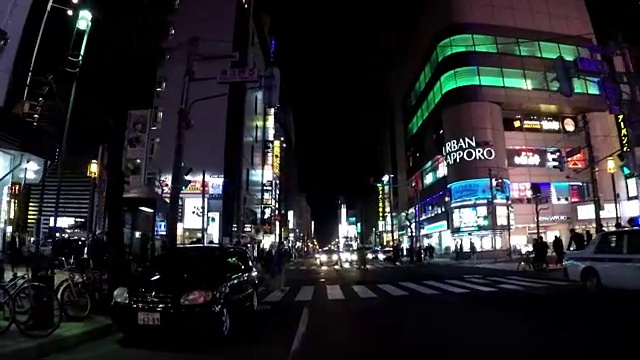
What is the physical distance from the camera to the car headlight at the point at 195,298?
25.8 ft

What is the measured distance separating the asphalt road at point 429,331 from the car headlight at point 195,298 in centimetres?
74

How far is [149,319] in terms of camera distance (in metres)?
7.84

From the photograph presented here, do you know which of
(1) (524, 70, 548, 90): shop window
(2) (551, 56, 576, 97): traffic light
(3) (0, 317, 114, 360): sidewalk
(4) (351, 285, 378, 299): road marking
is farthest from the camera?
(1) (524, 70, 548, 90): shop window

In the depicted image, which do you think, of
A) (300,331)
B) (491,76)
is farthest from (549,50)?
(300,331)

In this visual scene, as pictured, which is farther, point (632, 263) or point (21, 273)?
point (21, 273)

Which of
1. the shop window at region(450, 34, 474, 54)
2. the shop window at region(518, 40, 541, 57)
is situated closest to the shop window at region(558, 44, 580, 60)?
the shop window at region(518, 40, 541, 57)

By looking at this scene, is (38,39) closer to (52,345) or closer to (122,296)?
(122,296)

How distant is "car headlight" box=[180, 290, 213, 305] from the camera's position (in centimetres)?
785

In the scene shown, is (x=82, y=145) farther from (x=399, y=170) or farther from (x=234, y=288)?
(x=399, y=170)

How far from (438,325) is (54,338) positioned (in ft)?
22.2

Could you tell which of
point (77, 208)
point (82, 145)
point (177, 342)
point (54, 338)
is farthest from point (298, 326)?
point (77, 208)

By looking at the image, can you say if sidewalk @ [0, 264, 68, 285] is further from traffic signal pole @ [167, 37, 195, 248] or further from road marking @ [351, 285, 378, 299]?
road marking @ [351, 285, 378, 299]

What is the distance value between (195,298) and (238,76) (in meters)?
9.17

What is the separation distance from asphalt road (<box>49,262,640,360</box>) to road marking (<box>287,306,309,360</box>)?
0.05 ft
